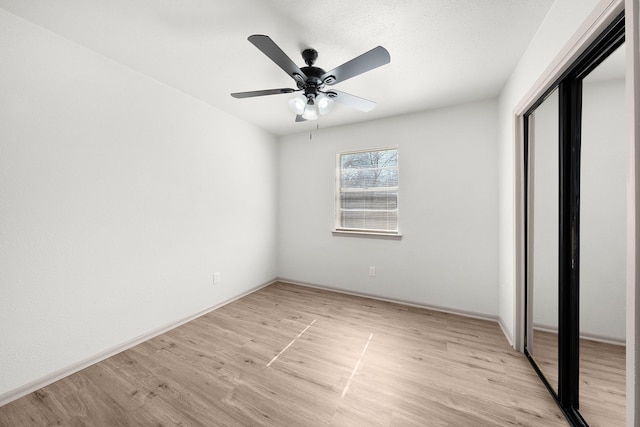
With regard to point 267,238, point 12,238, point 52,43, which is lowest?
point 267,238

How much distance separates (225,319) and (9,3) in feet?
9.62

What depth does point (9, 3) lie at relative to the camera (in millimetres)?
1457

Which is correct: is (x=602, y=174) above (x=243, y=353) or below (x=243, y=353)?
above

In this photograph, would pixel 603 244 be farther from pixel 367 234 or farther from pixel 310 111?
pixel 367 234

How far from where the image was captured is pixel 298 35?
1693mm

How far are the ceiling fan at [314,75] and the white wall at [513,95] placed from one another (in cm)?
95

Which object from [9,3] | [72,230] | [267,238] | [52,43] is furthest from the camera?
[267,238]

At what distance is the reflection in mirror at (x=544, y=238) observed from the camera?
5.17 ft

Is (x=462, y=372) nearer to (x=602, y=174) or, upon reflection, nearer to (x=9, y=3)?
(x=602, y=174)

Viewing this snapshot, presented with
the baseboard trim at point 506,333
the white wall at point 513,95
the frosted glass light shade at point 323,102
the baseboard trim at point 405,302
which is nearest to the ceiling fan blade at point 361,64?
the frosted glass light shade at point 323,102

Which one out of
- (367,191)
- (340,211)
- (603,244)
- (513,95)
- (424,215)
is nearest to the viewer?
(603,244)

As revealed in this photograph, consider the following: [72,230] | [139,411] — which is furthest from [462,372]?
[72,230]

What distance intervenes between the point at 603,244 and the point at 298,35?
7.18 feet

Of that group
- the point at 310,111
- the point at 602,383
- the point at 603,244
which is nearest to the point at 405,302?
→ the point at 602,383
